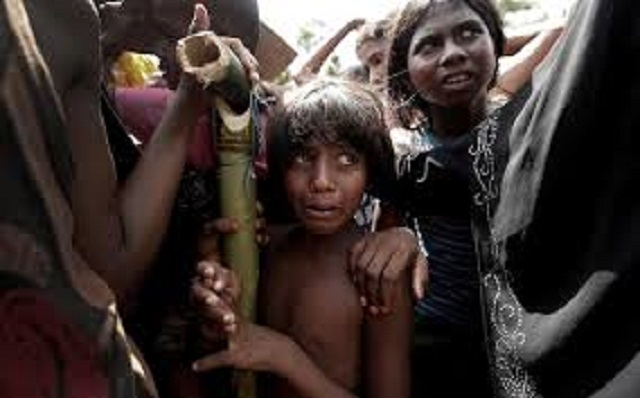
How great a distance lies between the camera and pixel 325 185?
173 centimetres

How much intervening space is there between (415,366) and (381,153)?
433 millimetres

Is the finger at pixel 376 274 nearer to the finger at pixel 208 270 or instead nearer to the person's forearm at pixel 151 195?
the finger at pixel 208 270

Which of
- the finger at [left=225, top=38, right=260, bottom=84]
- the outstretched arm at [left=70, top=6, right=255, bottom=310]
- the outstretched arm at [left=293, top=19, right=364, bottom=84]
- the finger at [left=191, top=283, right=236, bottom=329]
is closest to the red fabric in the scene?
the outstretched arm at [left=70, top=6, right=255, bottom=310]

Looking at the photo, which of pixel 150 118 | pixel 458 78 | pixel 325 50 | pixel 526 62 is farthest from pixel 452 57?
pixel 325 50

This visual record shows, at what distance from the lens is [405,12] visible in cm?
237

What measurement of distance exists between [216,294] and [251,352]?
150 mm

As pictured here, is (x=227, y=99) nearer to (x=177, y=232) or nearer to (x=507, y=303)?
(x=177, y=232)

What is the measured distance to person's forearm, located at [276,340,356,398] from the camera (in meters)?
1.65

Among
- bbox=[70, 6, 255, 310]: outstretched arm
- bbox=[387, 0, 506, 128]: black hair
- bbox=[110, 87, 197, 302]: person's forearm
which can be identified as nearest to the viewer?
bbox=[70, 6, 255, 310]: outstretched arm

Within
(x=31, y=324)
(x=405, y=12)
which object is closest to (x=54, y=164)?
(x=31, y=324)

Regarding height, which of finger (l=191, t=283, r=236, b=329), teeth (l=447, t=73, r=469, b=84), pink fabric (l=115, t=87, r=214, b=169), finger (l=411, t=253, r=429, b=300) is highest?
pink fabric (l=115, t=87, r=214, b=169)

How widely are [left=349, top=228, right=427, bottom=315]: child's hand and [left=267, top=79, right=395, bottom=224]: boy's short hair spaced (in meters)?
0.18

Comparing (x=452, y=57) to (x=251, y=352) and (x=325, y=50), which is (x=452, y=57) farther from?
(x=325, y=50)

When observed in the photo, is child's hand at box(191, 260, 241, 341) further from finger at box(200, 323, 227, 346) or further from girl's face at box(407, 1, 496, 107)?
girl's face at box(407, 1, 496, 107)
